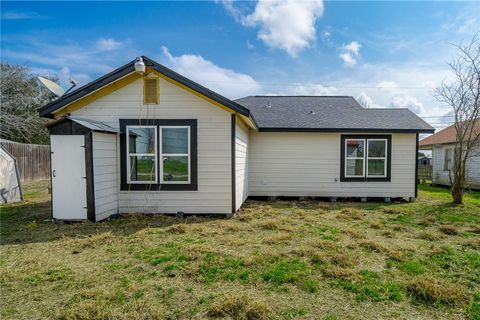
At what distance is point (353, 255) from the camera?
13.8 feet

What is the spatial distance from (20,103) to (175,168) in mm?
17566

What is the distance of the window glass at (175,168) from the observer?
6777 mm

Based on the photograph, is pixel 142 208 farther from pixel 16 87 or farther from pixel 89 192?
pixel 16 87

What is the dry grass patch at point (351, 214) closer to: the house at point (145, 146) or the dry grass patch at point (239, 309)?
the house at point (145, 146)

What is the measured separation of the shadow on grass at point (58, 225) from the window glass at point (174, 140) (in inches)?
64.9

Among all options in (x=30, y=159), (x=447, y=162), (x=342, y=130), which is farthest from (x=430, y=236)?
(x=30, y=159)

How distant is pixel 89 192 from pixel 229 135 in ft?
11.0

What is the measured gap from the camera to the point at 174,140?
6.79 meters

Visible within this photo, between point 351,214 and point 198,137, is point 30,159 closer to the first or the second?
point 198,137

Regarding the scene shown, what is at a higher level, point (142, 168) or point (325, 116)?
point (325, 116)

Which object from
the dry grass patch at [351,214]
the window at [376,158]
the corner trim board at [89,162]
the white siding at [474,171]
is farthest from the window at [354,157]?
the white siding at [474,171]

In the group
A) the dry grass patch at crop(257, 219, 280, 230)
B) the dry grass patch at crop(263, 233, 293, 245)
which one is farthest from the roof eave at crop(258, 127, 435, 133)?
the dry grass patch at crop(263, 233, 293, 245)

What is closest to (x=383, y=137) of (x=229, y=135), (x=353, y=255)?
(x=229, y=135)

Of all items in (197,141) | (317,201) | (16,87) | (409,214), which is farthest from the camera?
(16,87)
